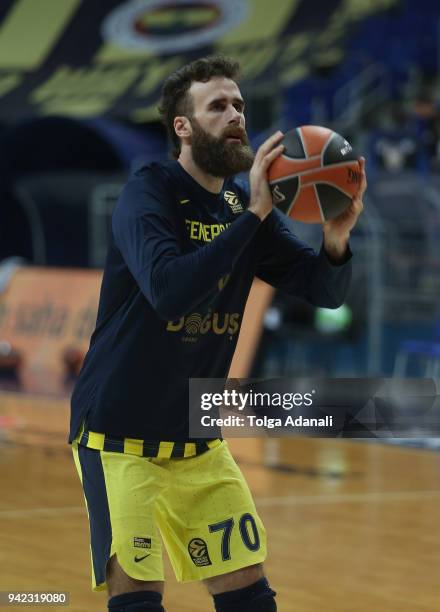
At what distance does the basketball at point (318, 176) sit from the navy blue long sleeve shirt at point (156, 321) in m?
0.24

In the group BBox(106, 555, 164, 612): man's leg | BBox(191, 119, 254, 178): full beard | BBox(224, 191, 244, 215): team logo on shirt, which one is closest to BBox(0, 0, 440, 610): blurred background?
BBox(224, 191, 244, 215): team logo on shirt

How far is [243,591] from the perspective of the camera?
174 inches

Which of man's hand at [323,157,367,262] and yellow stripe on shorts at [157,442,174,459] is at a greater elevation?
man's hand at [323,157,367,262]

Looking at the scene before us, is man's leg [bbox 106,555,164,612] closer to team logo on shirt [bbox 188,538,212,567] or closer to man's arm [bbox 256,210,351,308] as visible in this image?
team logo on shirt [bbox 188,538,212,567]

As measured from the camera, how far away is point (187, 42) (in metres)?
21.8

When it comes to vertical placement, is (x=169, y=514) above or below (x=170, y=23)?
below

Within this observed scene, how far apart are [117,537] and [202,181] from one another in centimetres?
128

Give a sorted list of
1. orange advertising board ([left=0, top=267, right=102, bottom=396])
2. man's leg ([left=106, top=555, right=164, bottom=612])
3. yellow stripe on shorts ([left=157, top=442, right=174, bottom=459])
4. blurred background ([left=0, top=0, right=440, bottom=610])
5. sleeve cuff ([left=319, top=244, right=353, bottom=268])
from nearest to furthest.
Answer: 1. man's leg ([left=106, top=555, right=164, bottom=612])
2. yellow stripe on shorts ([left=157, top=442, right=174, bottom=459])
3. sleeve cuff ([left=319, top=244, right=353, bottom=268])
4. blurred background ([left=0, top=0, right=440, bottom=610])
5. orange advertising board ([left=0, top=267, right=102, bottom=396])

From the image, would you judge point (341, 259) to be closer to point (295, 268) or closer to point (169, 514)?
point (295, 268)

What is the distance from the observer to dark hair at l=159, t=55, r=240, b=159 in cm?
441

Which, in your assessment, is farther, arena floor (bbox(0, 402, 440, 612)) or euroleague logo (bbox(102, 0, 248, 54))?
euroleague logo (bbox(102, 0, 248, 54))

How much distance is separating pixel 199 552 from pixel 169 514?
0.17 meters

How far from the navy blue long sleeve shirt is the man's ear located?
0.12 metres

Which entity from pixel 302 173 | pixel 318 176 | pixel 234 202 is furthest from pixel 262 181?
pixel 234 202
